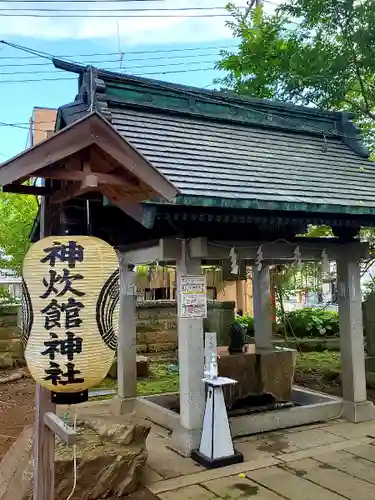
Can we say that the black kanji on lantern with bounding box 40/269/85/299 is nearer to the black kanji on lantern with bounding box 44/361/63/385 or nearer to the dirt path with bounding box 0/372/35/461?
the black kanji on lantern with bounding box 44/361/63/385

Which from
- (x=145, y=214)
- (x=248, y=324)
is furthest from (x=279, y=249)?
(x=248, y=324)

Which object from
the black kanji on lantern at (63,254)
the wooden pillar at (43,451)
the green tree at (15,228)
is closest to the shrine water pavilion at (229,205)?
the black kanji on lantern at (63,254)

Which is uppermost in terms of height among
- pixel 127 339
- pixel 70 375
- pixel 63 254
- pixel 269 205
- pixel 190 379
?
pixel 269 205

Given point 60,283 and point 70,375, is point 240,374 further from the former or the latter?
point 60,283

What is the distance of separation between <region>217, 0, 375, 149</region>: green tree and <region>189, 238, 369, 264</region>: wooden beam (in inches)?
162

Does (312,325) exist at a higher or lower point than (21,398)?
higher

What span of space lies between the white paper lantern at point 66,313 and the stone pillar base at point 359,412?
536 cm

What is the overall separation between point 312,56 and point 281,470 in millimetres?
8111

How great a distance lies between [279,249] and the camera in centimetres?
716

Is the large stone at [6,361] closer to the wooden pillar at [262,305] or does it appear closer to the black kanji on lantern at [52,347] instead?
the wooden pillar at [262,305]

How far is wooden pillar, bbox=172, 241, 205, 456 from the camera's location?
20.5 ft

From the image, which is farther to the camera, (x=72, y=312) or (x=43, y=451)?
(x=43, y=451)

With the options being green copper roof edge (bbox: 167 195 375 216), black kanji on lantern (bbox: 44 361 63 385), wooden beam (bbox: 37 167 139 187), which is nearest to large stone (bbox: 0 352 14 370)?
green copper roof edge (bbox: 167 195 375 216)

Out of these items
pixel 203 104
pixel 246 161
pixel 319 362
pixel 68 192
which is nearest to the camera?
pixel 68 192
